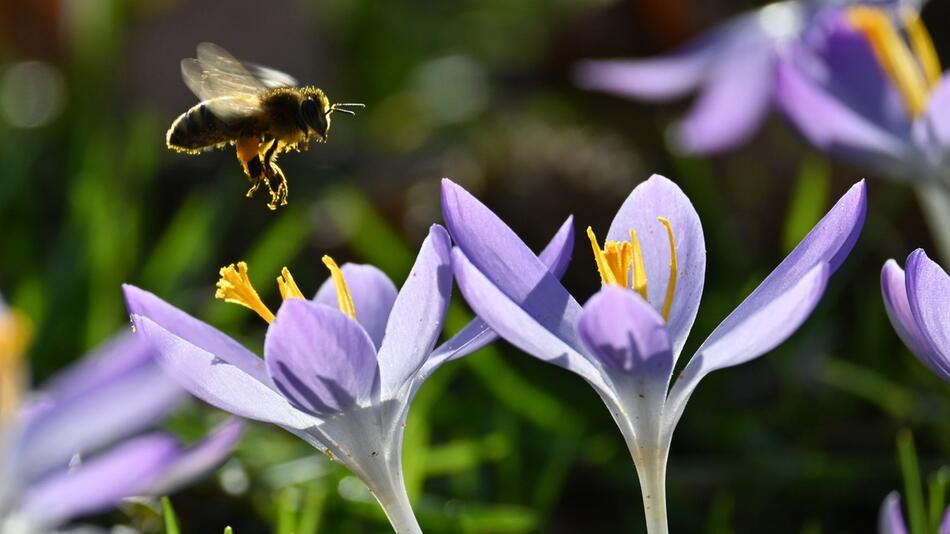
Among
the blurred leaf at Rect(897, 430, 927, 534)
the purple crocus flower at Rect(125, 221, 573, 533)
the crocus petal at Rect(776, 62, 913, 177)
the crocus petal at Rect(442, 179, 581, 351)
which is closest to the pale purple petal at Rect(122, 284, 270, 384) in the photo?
the purple crocus flower at Rect(125, 221, 573, 533)

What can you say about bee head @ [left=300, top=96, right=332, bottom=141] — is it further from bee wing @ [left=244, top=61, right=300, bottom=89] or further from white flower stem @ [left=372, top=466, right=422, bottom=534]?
white flower stem @ [left=372, top=466, right=422, bottom=534]

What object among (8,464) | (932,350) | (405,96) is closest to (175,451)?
(8,464)

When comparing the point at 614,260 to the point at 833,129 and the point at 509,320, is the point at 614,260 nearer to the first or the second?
the point at 509,320

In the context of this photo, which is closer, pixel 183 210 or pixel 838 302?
pixel 838 302

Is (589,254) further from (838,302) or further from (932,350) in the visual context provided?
(932,350)

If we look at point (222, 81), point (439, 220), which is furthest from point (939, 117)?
point (439, 220)

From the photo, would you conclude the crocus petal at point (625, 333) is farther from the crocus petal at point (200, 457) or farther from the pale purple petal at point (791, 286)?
the crocus petal at point (200, 457)
